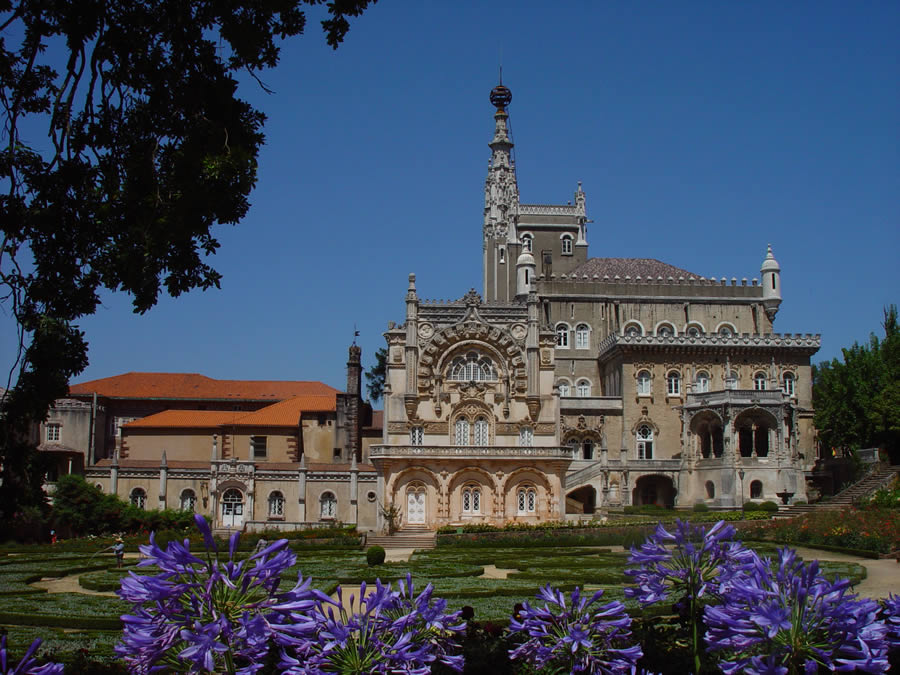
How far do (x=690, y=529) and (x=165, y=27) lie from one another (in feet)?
26.5

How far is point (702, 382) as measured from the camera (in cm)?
6188

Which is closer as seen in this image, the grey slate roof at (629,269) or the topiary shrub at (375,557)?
the topiary shrub at (375,557)

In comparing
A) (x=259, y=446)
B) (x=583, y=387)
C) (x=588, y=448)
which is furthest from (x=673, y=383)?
(x=259, y=446)

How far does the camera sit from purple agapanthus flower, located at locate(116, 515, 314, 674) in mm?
5543

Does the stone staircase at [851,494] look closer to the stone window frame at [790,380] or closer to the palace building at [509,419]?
the palace building at [509,419]

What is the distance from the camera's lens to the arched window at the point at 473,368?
2133 inches

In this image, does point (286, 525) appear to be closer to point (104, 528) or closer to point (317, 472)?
point (317, 472)

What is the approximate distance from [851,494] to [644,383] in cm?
1695

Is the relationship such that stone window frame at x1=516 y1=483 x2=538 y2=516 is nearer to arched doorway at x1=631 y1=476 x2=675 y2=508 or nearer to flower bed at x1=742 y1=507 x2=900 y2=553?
arched doorway at x1=631 y1=476 x2=675 y2=508

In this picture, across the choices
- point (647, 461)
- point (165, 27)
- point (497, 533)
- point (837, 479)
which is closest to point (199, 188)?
point (165, 27)

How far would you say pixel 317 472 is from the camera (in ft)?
172

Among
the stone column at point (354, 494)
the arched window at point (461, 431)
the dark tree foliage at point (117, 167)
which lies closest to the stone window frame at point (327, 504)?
the stone column at point (354, 494)

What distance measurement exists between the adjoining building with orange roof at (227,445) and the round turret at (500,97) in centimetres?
3257

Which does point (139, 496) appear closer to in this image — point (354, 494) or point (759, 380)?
point (354, 494)
